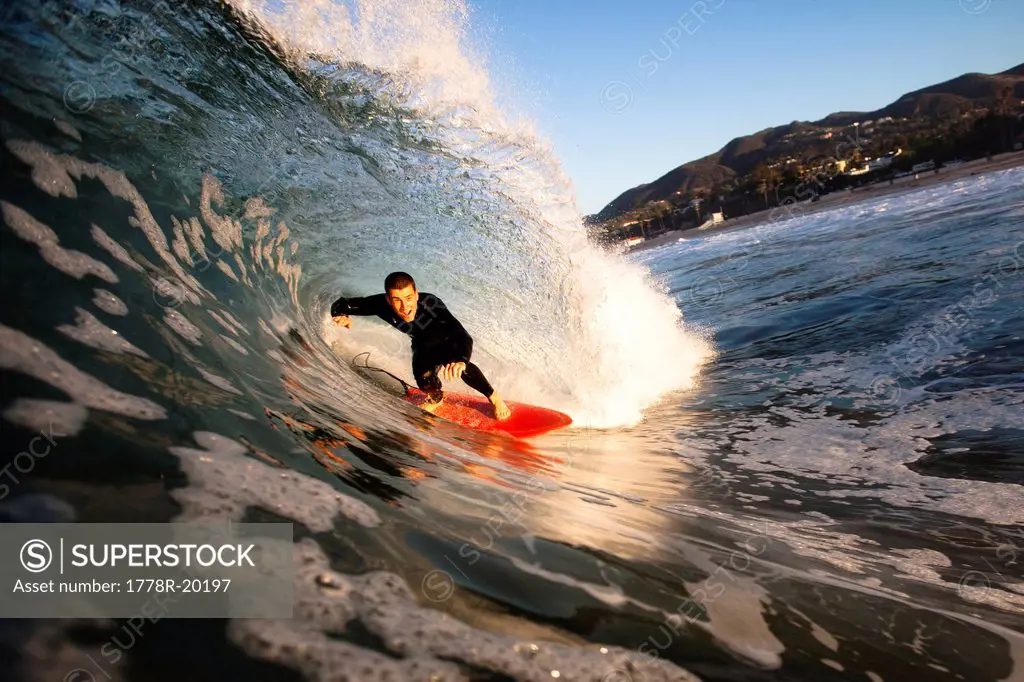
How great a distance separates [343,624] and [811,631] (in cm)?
143

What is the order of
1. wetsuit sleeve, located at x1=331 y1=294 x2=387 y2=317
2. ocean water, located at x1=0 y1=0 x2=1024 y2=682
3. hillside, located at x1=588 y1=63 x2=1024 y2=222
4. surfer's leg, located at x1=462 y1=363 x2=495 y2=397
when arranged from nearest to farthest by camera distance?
1. ocean water, located at x1=0 y1=0 x2=1024 y2=682
2. surfer's leg, located at x1=462 y1=363 x2=495 y2=397
3. wetsuit sleeve, located at x1=331 y1=294 x2=387 y2=317
4. hillside, located at x1=588 y1=63 x2=1024 y2=222

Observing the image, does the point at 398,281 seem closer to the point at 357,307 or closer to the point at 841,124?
the point at 357,307

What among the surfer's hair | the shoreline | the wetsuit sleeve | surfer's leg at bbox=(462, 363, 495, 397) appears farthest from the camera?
the shoreline

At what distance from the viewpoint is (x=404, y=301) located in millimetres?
5434

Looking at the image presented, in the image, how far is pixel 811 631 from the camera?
6.01ft

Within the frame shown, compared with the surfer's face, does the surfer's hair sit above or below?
above

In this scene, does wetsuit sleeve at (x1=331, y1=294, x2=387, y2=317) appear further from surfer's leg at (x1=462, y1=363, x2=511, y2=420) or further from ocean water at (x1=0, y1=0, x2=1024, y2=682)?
surfer's leg at (x1=462, y1=363, x2=511, y2=420)

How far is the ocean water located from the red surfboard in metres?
0.25

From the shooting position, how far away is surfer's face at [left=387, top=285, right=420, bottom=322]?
5.35m

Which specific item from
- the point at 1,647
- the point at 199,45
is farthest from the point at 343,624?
the point at 199,45

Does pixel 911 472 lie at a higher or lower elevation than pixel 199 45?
lower

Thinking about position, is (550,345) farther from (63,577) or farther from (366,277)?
(63,577)

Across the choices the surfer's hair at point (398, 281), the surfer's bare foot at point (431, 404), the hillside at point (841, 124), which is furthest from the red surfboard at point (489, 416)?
the hillside at point (841, 124)

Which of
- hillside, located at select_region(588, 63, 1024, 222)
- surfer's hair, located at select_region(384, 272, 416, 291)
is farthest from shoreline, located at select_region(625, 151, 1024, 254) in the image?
hillside, located at select_region(588, 63, 1024, 222)
